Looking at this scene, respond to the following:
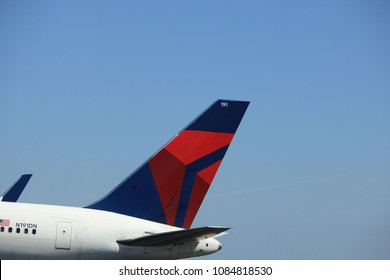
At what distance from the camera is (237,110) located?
29.9m

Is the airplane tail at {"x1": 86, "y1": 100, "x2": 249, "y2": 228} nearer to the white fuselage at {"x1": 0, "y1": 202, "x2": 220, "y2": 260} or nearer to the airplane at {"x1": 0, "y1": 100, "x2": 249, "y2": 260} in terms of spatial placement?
the airplane at {"x1": 0, "y1": 100, "x2": 249, "y2": 260}

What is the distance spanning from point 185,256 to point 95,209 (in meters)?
3.75

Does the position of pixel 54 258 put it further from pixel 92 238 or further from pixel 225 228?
pixel 225 228

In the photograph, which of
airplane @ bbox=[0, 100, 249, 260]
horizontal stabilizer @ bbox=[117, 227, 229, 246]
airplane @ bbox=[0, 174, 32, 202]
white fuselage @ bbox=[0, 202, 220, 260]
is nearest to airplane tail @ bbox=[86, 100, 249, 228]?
airplane @ bbox=[0, 100, 249, 260]

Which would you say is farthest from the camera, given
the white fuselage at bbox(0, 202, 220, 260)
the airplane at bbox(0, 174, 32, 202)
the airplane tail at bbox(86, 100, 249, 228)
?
the airplane at bbox(0, 174, 32, 202)

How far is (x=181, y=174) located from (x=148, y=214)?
6.66 feet

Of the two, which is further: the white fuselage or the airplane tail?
the airplane tail

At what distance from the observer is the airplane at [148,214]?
26297 millimetres

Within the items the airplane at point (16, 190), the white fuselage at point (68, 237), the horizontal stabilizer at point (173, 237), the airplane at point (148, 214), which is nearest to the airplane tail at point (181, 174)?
the airplane at point (148, 214)

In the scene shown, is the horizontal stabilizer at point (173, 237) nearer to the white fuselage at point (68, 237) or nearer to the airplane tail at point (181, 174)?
the white fuselage at point (68, 237)

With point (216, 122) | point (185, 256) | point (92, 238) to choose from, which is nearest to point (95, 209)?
point (92, 238)

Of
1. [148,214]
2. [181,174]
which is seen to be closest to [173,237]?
[148,214]

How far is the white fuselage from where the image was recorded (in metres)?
26.3

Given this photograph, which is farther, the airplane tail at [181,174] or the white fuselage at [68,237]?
the airplane tail at [181,174]
